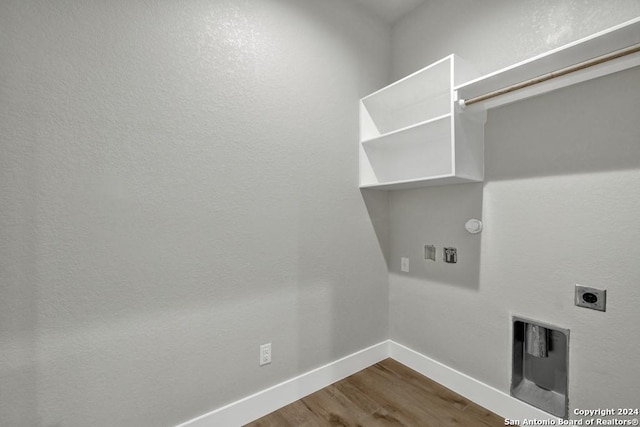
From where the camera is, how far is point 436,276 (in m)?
2.02

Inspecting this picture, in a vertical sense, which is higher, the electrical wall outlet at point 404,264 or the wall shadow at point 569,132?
the wall shadow at point 569,132

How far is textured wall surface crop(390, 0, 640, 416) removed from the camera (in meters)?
1.28

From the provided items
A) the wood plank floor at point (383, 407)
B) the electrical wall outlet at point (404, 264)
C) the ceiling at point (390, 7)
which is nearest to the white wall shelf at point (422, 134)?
the electrical wall outlet at point (404, 264)

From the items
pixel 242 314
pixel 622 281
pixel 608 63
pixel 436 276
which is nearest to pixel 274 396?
pixel 242 314

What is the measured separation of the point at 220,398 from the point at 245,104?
1.65 metres

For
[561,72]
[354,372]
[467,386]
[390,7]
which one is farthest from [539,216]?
[390,7]

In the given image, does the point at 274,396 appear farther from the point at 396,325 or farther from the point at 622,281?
the point at 622,281

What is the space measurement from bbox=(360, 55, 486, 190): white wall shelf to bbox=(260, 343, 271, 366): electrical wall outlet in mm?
1282

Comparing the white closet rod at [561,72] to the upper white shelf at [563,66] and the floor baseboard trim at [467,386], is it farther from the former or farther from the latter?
the floor baseboard trim at [467,386]

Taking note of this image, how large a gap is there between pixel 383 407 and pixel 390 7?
2.83 metres

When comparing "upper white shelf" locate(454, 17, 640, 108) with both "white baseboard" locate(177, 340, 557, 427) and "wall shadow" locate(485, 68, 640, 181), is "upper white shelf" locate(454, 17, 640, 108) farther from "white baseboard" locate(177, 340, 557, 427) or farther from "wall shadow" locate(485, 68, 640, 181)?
"white baseboard" locate(177, 340, 557, 427)

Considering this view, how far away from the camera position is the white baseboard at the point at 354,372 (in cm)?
154

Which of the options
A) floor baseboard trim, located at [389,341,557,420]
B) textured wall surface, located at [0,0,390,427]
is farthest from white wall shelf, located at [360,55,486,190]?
floor baseboard trim, located at [389,341,557,420]

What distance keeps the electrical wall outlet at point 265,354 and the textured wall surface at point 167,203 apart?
0.05m
